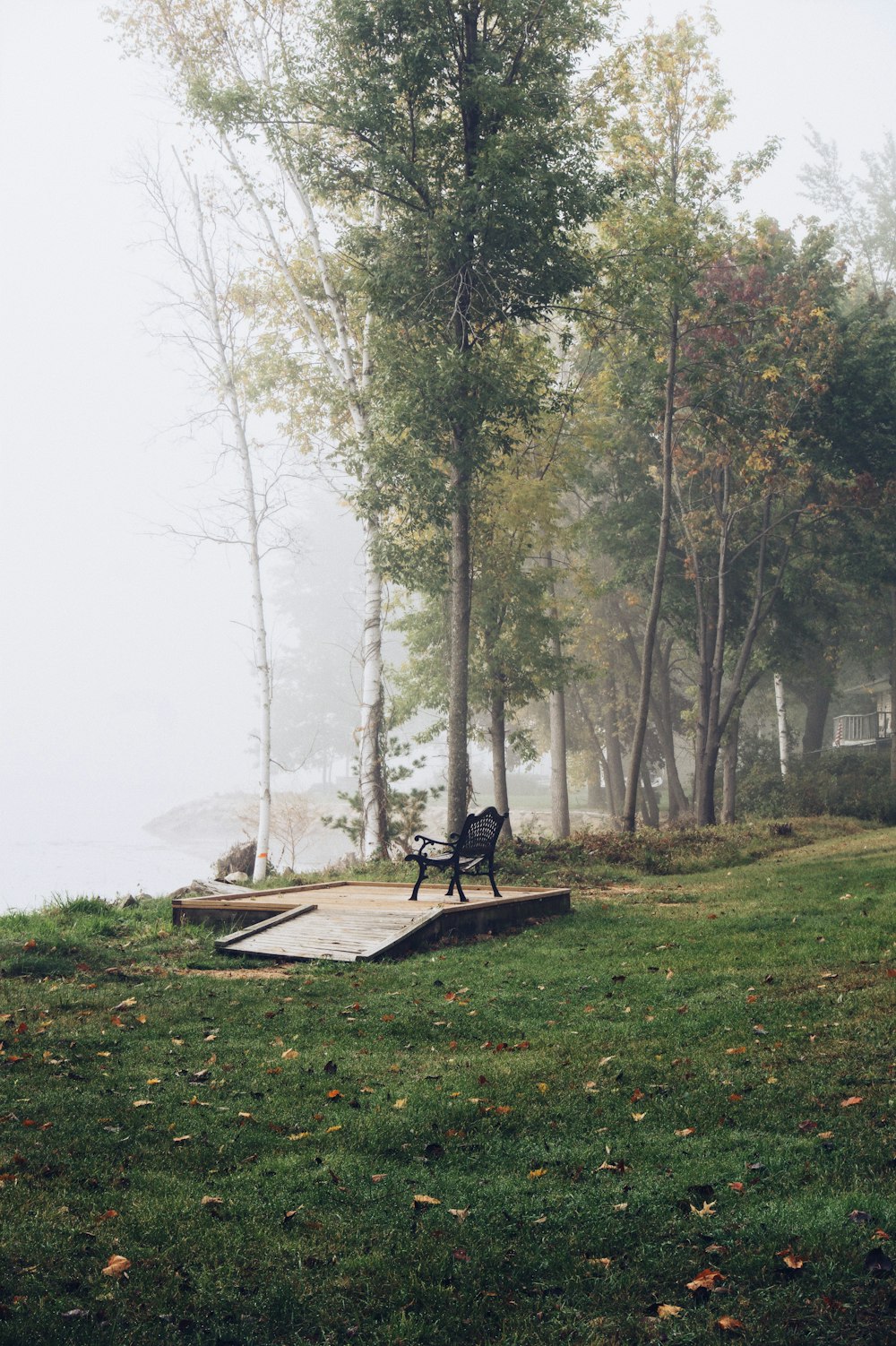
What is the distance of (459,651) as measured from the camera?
16.5 m

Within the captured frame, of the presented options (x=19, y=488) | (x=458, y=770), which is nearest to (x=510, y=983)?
(x=458, y=770)

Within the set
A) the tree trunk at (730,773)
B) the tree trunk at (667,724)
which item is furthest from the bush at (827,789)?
the tree trunk at (667,724)

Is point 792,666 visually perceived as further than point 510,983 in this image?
Yes

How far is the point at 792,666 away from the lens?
1056 inches

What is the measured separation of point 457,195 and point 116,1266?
14.9 metres

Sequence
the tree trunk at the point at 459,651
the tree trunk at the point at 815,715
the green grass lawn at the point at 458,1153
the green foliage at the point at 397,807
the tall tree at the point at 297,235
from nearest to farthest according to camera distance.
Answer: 1. the green grass lawn at the point at 458,1153
2. the tree trunk at the point at 459,651
3. the tall tree at the point at 297,235
4. the green foliage at the point at 397,807
5. the tree trunk at the point at 815,715

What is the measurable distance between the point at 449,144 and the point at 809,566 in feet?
45.9

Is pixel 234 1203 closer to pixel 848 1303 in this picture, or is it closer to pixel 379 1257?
pixel 379 1257

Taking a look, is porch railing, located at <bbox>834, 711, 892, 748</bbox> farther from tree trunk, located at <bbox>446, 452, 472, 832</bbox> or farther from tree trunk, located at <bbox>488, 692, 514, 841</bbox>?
tree trunk, located at <bbox>446, 452, 472, 832</bbox>

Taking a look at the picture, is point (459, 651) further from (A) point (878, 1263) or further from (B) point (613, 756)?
(B) point (613, 756)

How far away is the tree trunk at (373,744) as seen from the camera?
18.2 m

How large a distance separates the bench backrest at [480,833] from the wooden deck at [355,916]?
1.67 feet

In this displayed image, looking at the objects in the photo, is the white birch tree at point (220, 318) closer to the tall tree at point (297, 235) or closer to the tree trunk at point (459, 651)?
the tall tree at point (297, 235)

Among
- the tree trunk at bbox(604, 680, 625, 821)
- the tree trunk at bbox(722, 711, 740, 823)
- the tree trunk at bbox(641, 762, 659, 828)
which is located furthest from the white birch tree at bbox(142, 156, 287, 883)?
the tree trunk at bbox(641, 762, 659, 828)
